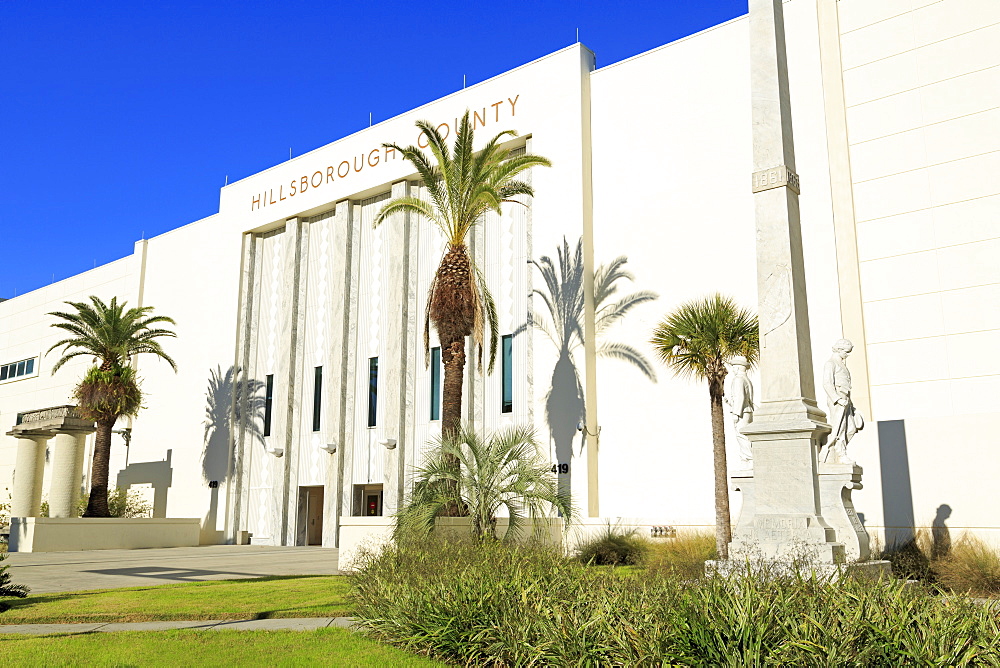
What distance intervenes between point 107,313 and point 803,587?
114 ft

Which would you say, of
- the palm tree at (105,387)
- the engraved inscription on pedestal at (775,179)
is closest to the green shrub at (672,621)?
the engraved inscription on pedestal at (775,179)

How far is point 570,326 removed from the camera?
27.4 m

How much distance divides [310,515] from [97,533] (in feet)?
27.1

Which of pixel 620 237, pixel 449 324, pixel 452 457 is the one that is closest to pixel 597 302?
pixel 620 237

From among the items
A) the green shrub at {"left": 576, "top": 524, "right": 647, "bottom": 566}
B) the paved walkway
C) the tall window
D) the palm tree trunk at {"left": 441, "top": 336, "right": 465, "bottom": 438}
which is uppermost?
the tall window

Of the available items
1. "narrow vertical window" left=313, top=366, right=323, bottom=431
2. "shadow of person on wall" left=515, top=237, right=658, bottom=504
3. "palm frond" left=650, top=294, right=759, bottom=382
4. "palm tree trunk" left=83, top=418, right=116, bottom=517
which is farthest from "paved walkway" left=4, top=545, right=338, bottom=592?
"palm frond" left=650, top=294, right=759, bottom=382

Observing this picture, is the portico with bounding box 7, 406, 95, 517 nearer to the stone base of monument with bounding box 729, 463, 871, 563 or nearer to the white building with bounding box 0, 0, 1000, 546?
the white building with bounding box 0, 0, 1000, 546

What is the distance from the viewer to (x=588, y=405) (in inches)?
1046

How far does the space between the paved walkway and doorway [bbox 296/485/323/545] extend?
2.65 metres

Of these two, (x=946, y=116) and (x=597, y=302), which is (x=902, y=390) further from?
(x=597, y=302)

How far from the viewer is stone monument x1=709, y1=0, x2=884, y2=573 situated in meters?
11.7

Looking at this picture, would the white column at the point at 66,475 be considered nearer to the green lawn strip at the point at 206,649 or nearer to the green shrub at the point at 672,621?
the green lawn strip at the point at 206,649

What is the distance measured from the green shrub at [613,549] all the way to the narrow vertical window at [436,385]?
9312mm

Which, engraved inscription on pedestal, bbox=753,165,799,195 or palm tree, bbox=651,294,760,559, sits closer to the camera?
engraved inscription on pedestal, bbox=753,165,799,195
